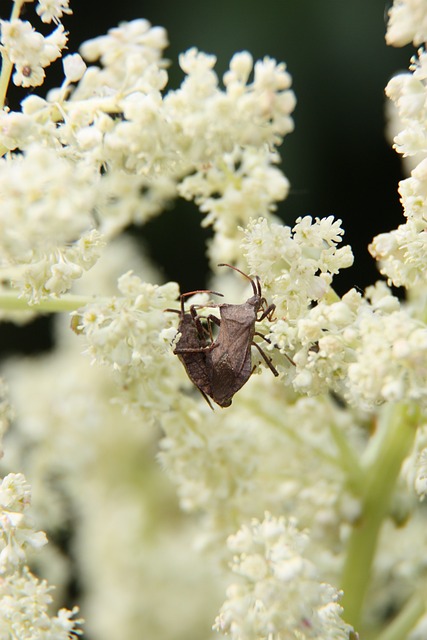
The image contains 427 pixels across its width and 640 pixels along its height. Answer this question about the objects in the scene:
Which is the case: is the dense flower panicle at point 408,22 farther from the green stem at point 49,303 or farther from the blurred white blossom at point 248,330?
the green stem at point 49,303

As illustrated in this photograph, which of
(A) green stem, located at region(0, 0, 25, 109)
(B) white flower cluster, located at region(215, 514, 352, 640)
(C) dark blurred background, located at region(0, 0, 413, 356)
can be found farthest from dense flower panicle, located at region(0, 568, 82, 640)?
(C) dark blurred background, located at region(0, 0, 413, 356)

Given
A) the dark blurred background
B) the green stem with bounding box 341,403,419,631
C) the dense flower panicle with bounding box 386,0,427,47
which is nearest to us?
the dense flower panicle with bounding box 386,0,427,47

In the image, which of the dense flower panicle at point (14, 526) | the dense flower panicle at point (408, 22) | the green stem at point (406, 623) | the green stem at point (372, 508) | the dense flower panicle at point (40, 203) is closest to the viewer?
the dense flower panicle at point (40, 203)

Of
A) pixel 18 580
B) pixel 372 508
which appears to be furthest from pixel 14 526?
pixel 372 508

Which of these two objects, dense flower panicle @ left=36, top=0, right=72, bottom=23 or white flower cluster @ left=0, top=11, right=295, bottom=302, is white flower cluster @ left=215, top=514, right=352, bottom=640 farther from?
dense flower panicle @ left=36, top=0, right=72, bottom=23

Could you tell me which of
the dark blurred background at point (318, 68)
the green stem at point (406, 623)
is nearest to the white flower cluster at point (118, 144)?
the green stem at point (406, 623)

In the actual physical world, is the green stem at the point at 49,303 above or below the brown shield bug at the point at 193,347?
below
